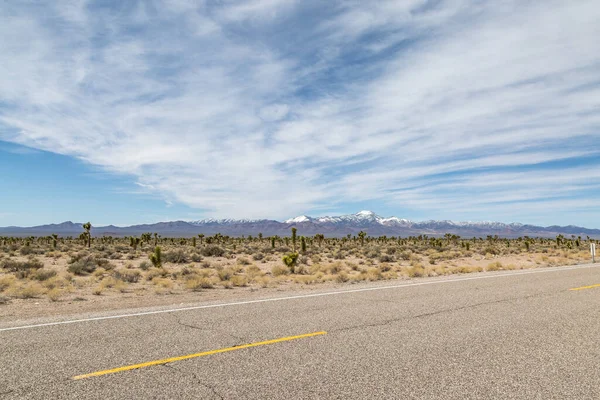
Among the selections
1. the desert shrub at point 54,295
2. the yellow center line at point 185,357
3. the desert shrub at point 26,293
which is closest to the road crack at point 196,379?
the yellow center line at point 185,357

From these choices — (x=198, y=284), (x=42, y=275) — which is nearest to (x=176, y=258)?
(x=42, y=275)

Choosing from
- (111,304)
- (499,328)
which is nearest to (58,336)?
(111,304)

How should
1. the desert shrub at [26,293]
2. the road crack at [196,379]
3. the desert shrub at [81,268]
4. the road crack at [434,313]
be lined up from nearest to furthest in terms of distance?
the road crack at [196,379], the road crack at [434,313], the desert shrub at [26,293], the desert shrub at [81,268]

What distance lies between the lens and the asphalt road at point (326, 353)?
471 cm

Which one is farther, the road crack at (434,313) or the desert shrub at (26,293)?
the desert shrub at (26,293)

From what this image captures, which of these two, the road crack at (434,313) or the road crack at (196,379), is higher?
the road crack at (434,313)

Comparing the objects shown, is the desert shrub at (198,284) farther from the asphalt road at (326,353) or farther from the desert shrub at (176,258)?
the desert shrub at (176,258)

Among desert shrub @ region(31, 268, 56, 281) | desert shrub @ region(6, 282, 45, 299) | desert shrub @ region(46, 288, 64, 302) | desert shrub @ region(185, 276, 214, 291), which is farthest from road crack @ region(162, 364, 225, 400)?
desert shrub @ region(31, 268, 56, 281)

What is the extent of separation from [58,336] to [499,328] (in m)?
7.80

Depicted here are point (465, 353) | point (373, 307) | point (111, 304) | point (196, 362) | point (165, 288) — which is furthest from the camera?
Answer: point (165, 288)

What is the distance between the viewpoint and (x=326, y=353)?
598 centimetres

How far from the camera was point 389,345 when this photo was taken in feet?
20.8

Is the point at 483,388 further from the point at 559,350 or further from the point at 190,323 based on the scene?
the point at 190,323

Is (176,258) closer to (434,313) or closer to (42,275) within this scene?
(42,275)
